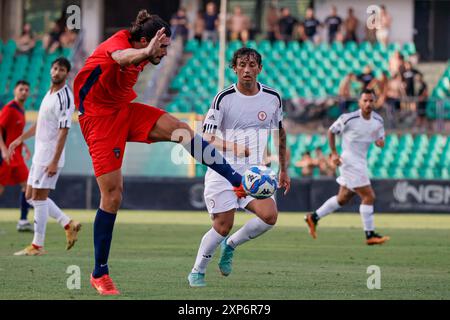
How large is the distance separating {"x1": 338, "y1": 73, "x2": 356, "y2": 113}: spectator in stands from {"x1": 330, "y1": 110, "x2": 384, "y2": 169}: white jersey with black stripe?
1077 centimetres

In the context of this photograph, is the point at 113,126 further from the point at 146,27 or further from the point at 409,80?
the point at 409,80

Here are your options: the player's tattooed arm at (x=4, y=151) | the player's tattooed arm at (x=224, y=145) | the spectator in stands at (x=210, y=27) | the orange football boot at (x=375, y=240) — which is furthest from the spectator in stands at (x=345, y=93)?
the player's tattooed arm at (x=224, y=145)

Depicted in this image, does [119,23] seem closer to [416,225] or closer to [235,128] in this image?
[416,225]

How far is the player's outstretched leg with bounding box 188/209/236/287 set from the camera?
10.0m

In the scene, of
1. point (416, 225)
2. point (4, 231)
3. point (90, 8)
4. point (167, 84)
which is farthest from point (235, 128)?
point (90, 8)

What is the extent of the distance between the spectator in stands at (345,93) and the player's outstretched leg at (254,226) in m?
16.9

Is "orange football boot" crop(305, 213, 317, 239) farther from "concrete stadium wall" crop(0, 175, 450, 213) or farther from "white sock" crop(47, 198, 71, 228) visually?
"concrete stadium wall" crop(0, 175, 450, 213)

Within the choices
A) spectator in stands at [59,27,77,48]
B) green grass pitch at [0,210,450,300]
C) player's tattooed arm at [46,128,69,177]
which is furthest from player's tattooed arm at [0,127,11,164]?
spectator in stands at [59,27,77,48]

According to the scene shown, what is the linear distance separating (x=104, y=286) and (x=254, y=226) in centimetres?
187

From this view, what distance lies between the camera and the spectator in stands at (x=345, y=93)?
27.4 m

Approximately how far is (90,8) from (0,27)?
128 inches

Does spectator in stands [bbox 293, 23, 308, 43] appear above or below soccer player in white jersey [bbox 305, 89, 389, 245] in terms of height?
above

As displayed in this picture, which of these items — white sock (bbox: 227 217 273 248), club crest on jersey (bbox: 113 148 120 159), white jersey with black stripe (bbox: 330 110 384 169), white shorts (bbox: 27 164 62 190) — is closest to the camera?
club crest on jersey (bbox: 113 148 120 159)

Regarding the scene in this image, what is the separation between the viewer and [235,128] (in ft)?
34.9
